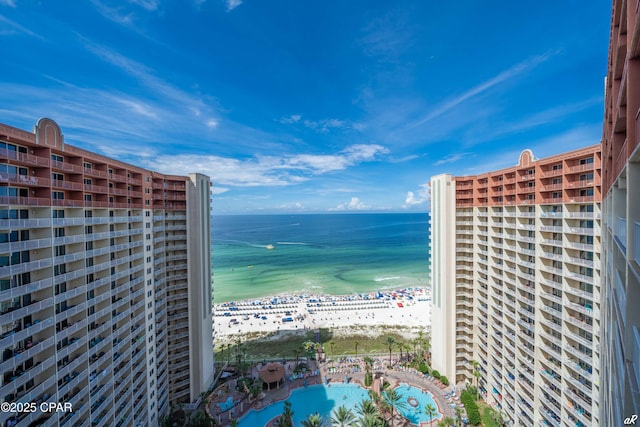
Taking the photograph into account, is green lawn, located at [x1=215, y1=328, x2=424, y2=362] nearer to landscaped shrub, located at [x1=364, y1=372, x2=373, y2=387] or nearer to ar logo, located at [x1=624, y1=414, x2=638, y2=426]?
landscaped shrub, located at [x1=364, y1=372, x2=373, y2=387]

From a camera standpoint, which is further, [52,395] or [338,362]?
[338,362]

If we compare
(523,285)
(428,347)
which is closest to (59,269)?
(523,285)

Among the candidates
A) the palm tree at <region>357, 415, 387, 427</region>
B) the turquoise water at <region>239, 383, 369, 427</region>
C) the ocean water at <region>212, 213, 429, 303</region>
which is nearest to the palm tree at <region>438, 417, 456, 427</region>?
the palm tree at <region>357, 415, 387, 427</region>

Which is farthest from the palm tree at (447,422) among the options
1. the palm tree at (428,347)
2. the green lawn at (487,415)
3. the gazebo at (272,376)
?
the gazebo at (272,376)

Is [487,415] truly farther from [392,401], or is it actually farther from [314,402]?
[314,402]

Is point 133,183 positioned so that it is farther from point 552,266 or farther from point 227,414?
point 552,266

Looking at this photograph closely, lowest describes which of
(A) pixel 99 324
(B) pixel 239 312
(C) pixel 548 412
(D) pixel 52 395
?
(B) pixel 239 312

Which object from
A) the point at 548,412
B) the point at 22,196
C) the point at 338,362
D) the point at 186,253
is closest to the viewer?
the point at 22,196

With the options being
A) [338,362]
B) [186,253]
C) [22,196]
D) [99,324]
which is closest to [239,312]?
[338,362]
